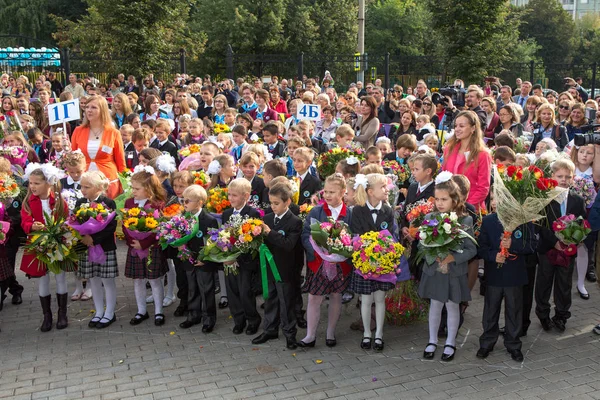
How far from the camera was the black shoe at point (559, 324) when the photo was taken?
666 cm

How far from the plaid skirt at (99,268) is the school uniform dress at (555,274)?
4.44 m

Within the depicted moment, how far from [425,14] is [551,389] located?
43463mm

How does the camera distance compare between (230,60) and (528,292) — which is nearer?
(528,292)

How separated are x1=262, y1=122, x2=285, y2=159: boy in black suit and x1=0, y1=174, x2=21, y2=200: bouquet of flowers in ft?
12.3

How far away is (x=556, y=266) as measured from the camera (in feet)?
21.7

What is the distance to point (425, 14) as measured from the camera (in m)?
45.8

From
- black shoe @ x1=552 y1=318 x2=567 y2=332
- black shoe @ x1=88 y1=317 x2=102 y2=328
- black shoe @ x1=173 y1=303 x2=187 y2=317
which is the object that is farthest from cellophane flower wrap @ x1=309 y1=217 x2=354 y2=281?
black shoe @ x1=88 y1=317 x2=102 y2=328

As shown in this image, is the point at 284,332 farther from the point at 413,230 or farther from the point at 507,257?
the point at 507,257

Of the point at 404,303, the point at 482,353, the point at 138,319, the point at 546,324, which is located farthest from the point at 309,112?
the point at 482,353

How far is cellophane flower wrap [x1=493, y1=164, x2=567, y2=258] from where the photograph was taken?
5.58m

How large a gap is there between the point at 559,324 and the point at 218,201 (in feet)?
12.6

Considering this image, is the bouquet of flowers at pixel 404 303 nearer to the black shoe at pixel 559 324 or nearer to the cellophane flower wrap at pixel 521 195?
the cellophane flower wrap at pixel 521 195

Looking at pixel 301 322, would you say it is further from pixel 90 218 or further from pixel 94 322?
pixel 90 218

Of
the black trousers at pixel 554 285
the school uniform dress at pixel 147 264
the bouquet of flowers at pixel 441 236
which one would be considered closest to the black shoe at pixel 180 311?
the school uniform dress at pixel 147 264
